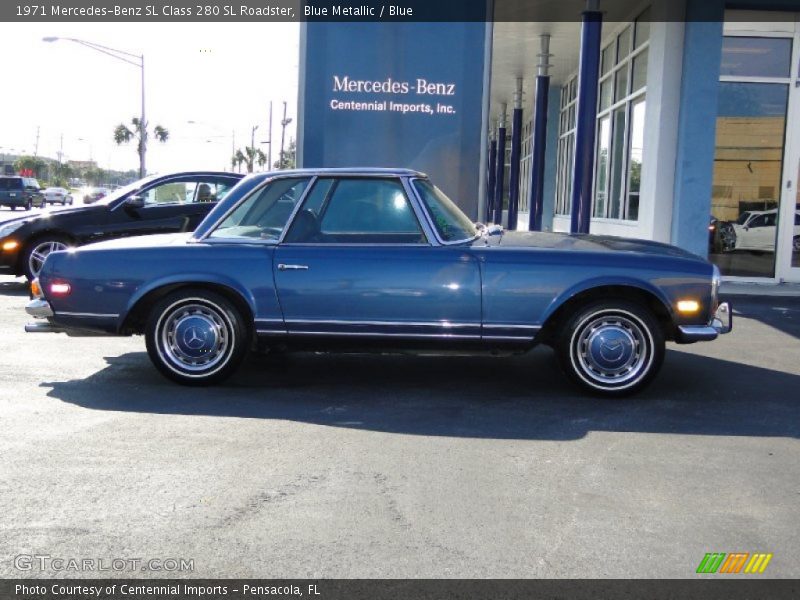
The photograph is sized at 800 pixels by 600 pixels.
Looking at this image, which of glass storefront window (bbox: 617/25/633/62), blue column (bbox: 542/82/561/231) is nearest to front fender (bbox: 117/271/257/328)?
glass storefront window (bbox: 617/25/633/62)

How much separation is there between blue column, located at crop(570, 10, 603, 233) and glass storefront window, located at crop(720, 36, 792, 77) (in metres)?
2.14

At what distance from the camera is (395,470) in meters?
4.29

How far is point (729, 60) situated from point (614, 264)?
8.94 meters

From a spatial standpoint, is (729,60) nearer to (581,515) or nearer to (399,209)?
(399,209)

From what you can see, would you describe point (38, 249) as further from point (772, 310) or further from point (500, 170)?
point (500, 170)

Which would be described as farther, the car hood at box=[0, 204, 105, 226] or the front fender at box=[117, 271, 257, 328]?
the car hood at box=[0, 204, 105, 226]

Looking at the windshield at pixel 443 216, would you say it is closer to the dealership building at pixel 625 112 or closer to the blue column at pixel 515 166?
the dealership building at pixel 625 112

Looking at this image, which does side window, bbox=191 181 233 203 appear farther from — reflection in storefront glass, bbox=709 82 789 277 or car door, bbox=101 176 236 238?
reflection in storefront glass, bbox=709 82 789 277

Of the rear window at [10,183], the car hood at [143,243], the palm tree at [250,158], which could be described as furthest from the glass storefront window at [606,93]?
the palm tree at [250,158]

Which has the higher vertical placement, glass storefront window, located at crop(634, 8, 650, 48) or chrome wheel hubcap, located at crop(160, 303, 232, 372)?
glass storefront window, located at crop(634, 8, 650, 48)

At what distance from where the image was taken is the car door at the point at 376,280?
575cm

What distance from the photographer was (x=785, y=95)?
42.7ft

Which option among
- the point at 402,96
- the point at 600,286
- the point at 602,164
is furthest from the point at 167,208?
the point at 602,164

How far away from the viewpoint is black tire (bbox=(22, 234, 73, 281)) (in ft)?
35.8
